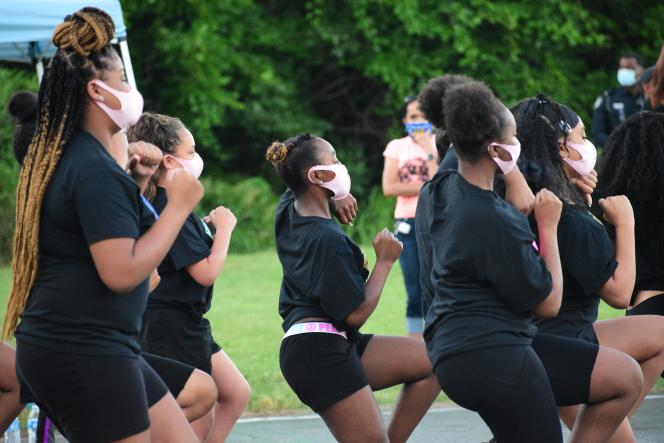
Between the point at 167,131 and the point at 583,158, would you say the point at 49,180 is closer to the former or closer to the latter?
the point at 167,131

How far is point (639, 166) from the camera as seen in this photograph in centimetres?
535

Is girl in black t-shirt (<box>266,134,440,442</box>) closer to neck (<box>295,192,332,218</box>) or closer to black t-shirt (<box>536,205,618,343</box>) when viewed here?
neck (<box>295,192,332,218</box>)

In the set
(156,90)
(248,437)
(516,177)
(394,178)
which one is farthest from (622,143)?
(156,90)

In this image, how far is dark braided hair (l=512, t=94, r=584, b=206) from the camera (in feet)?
14.8

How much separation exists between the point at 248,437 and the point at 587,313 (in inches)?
107

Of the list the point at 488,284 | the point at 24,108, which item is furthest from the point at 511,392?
the point at 24,108

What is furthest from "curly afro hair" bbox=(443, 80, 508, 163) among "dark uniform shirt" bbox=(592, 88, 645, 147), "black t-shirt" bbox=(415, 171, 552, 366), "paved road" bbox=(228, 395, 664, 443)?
"dark uniform shirt" bbox=(592, 88, 645, 147)

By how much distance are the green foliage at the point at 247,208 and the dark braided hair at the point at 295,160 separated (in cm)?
1346

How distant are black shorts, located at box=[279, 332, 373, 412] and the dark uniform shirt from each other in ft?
26.4

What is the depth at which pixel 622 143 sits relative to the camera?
5426 mm

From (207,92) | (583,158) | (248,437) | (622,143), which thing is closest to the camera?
(583,158)

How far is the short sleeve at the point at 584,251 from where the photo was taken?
14.3 ft

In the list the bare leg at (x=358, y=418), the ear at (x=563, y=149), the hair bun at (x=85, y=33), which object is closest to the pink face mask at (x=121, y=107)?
the hair bun at (x=85, y=33)

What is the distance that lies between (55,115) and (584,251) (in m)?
2.09
